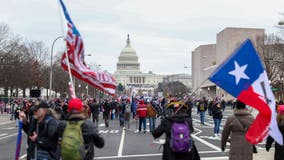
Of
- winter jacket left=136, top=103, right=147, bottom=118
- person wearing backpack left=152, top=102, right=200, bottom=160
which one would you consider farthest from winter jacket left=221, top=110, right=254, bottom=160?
winter jacket left=136, top=103, right=147, bottom=118

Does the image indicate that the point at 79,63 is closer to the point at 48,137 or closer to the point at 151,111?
the point at 48,137

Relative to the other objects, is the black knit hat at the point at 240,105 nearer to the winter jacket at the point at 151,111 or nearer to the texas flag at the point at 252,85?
the texas flag at the point at 252,85

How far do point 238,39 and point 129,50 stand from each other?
10086 cm

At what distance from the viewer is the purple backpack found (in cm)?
749

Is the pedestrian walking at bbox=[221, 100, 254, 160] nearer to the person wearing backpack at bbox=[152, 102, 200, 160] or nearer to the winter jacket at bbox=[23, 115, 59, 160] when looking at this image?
the person wearing backpack at bbox=[152, 102, 200, 160]

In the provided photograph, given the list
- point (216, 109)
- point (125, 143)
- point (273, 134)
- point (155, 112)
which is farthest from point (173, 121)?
point (155, 112)

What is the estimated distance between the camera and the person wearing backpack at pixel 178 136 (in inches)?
296

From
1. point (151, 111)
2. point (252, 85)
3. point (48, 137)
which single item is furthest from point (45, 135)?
point (151, 111)

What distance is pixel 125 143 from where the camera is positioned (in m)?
18.2

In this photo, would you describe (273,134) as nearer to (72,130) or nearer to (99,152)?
(72,130)

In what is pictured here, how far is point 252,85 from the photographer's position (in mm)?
7613

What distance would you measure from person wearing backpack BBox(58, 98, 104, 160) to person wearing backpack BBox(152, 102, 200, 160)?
3.72 feet

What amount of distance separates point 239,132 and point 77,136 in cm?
276

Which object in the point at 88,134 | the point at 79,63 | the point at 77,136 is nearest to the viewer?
the point at 77,136
